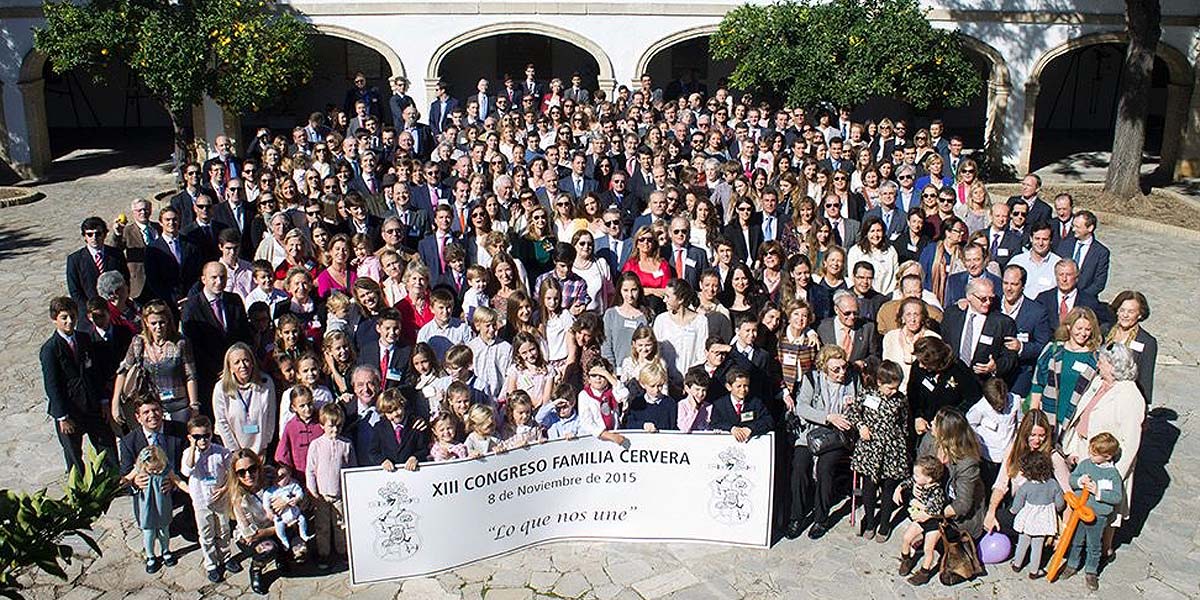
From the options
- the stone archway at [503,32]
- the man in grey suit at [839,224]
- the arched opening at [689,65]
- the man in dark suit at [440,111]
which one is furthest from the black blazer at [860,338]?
the arched opening at [689,65]

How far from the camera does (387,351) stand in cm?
813

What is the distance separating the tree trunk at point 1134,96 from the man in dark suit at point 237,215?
14.4 meters

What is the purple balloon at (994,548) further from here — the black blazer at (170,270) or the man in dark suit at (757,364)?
the black blazer at (170,270)

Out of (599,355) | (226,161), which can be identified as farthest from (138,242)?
(599,355)

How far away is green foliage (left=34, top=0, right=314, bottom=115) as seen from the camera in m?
18.4

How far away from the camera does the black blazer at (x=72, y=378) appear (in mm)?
7832

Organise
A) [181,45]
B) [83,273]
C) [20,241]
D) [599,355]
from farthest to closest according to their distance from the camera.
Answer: [181,45] → [20,241] → [83,273] → [599,355]

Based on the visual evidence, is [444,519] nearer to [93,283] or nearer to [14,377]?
[93,283]

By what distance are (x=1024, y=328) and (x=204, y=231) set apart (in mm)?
7160

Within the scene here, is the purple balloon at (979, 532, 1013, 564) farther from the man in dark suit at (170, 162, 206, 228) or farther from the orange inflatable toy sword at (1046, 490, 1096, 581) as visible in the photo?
the man in dark suit at (170, 162, 206, 228)

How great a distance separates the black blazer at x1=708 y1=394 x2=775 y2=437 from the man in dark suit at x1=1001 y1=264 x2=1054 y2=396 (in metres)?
2.31

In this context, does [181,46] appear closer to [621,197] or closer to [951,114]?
[621,197]

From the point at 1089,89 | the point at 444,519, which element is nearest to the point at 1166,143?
the point at 1089,89

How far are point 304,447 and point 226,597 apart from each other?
1052 mm
